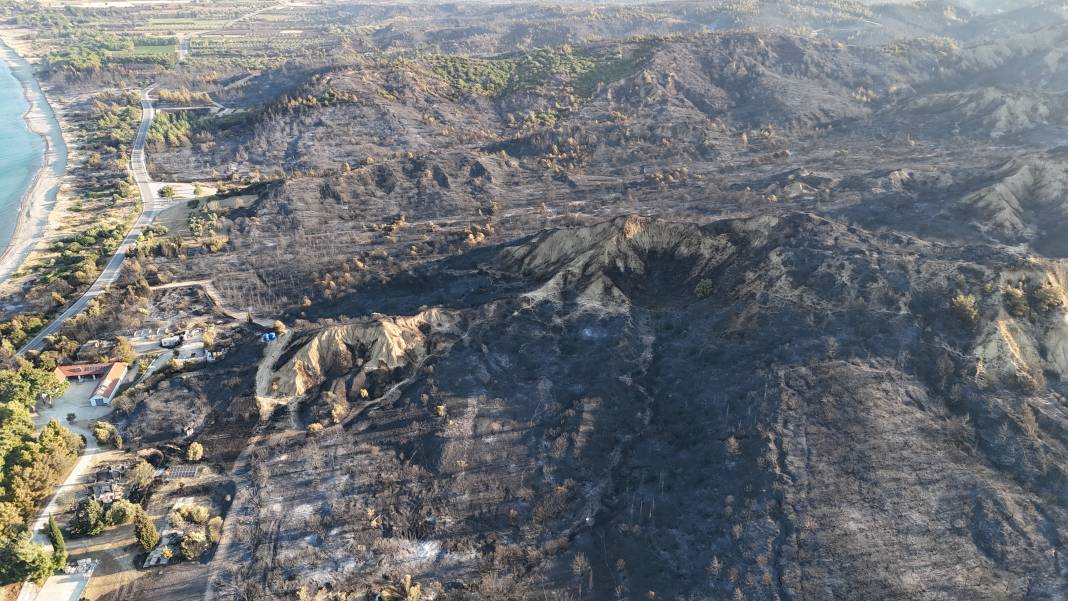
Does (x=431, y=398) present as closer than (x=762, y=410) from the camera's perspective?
No

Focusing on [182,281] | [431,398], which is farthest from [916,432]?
[182,281]

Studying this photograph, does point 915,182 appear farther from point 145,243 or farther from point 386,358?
point 145,243

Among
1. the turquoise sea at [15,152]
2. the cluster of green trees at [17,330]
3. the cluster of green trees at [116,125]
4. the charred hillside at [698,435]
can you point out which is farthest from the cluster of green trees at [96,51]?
the charred hillside at [698,435]

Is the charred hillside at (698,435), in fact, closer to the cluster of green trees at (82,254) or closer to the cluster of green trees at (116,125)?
the cluster of green trees at (82,254)

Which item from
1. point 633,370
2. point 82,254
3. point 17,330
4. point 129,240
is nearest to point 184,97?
point 129,240

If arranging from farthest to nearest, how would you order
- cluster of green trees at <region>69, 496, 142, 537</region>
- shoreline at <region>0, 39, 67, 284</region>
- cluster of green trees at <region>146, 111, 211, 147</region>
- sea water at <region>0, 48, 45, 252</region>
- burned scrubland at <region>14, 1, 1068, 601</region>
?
cluster of green trees at <region>146, 111, 211, 147</region>
sea water at <region>0, 48, 45, 252</region>
shoreline at <region>0, 39, 67, 284</region>
cluster of green trees at <region>69, 496, 142, 537</region>
burned scrubland at <region>14, 1, 1068, 601</region>

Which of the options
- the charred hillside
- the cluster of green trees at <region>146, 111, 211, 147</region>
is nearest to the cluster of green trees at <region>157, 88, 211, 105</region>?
the cluster of green trees at <region>146, 111, 211, 147</region>

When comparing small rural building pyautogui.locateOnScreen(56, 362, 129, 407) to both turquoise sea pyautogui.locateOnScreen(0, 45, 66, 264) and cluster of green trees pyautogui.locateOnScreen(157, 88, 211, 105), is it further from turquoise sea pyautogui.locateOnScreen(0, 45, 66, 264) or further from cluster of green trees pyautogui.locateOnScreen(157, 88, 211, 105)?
cluster of green trees pyautogui.locateOnScreen(157, 88, 211, 105)

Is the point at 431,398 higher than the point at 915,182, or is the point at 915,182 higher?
the point at 915,182
